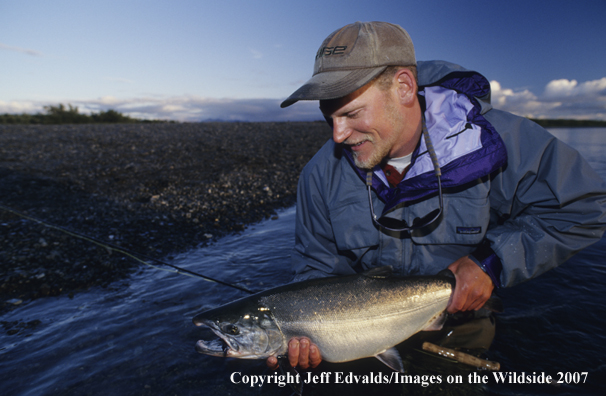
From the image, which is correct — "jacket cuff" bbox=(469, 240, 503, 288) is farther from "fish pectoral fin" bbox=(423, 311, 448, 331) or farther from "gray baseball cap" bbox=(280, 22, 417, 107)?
"gray baseball cap" bbox=(280, 22, 417, 107)

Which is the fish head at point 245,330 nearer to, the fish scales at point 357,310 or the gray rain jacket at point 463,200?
the fish scales at point 357,310

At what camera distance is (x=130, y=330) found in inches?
145

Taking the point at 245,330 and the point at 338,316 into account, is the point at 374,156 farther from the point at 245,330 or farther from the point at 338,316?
the point at 245,330

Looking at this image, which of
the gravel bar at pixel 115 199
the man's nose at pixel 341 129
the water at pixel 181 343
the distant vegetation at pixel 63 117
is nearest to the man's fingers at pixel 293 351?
the water at pixel 181 343

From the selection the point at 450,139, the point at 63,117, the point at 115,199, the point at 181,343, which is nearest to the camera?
the point at 450,139

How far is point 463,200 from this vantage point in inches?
119

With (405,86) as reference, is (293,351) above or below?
below

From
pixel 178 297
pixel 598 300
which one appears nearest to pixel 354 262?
pixel 178 297

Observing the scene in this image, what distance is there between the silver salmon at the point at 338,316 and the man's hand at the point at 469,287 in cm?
7

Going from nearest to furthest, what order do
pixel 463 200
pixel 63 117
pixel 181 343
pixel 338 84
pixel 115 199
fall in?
pixel 338 84 → pixel 463 200 → pixel 181 343 → pixel 115 199 → pixel 63 117

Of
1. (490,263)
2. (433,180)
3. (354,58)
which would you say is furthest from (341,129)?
(490,263)

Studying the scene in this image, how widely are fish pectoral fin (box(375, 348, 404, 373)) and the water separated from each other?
33cm

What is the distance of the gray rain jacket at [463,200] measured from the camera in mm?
2766

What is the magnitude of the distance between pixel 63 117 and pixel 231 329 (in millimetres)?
32855
